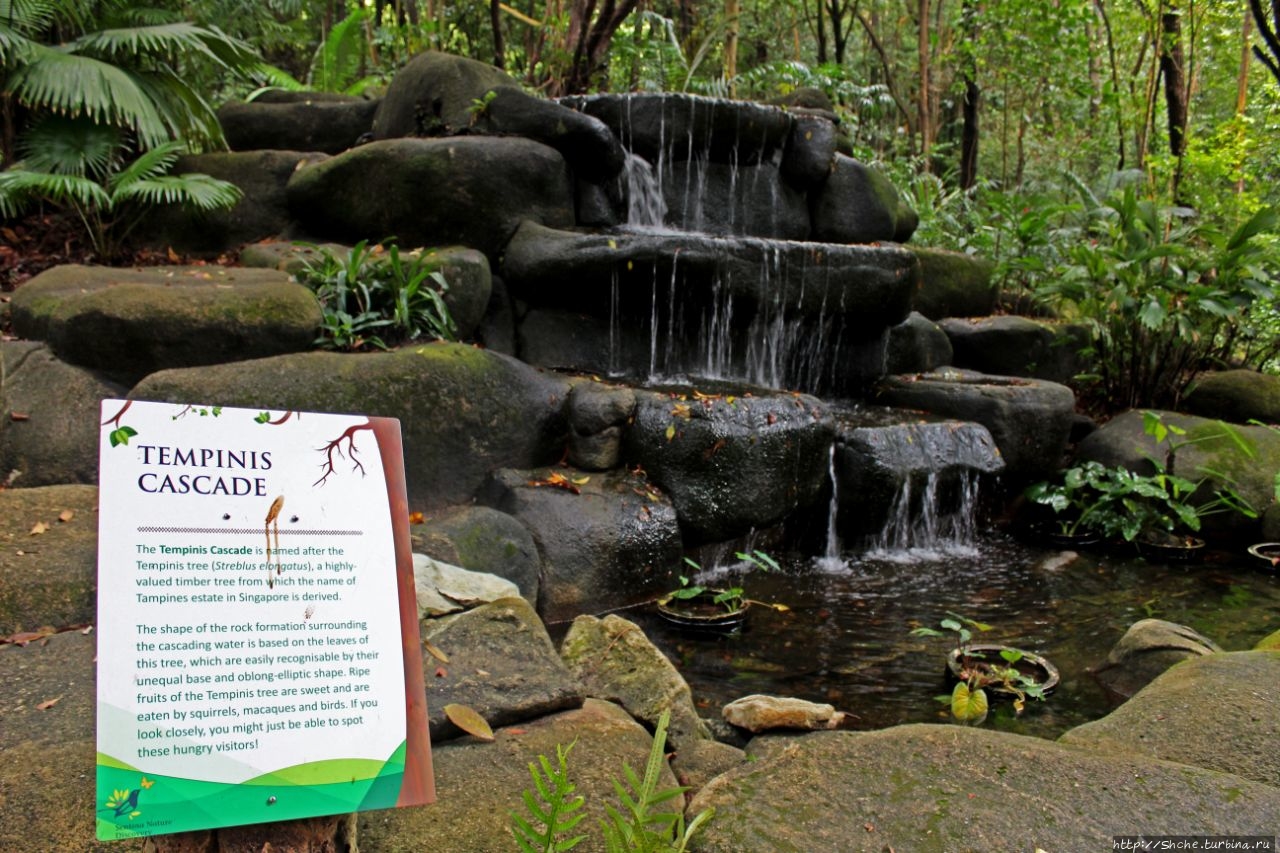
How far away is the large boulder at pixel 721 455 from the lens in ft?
17.2

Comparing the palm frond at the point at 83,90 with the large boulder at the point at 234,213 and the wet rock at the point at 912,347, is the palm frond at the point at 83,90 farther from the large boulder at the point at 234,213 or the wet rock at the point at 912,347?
the wet rock at the point at 912,347

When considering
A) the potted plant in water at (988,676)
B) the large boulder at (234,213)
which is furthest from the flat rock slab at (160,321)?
the potted plant in water at (988,676)

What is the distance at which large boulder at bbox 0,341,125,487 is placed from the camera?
4.23 meters

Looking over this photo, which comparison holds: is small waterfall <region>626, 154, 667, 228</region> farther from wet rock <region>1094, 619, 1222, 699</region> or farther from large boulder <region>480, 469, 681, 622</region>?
wet rock <region>1094, 619, 1222, 699</region>

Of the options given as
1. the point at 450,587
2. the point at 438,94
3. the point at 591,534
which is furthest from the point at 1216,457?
the point at 438,94

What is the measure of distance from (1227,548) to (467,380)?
594cm

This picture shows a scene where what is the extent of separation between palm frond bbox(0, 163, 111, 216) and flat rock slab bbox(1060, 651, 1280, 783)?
6698 mm

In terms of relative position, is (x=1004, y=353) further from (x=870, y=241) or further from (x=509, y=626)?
(x=509, y=626)

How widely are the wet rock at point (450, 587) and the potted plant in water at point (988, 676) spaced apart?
193 centimetres

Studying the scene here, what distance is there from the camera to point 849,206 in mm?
8977

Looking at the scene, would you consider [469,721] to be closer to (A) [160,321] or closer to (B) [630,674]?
(B) [630,674]

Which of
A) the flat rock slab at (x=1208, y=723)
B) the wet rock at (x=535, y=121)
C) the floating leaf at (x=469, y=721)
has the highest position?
→ the wet rock at (x=535, y=121)

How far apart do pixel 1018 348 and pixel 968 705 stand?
6.30 m

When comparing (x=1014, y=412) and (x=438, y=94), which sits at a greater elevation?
(x=438, y=94)
